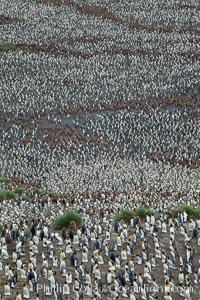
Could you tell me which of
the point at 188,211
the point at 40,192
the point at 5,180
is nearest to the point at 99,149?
the point at 5,180

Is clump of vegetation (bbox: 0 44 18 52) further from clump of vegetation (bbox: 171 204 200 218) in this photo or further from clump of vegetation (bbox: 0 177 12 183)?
clump of vegetation (bbox: 171 204 200 218)

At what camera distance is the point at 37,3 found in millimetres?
113562

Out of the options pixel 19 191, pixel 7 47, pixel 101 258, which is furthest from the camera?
pixel 7 47

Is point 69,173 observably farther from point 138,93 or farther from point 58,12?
point 58,12

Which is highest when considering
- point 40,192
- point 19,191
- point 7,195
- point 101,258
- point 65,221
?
point 40,192

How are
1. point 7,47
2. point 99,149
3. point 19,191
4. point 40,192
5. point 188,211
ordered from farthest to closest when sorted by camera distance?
point 7,47
point 99,149
point 40,192
point 19,191
point 188,211

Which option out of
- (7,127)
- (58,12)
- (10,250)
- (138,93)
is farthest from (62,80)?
(10,250)

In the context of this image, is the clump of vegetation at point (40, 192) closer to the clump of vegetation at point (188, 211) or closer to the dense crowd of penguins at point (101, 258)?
the dense crowd of penguins at point (101, 258)

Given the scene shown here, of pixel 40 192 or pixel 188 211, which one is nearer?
pixel 188 211

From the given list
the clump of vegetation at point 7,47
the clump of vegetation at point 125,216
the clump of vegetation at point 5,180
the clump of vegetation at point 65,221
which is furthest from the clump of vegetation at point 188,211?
the clump of vegetation at point 7,47

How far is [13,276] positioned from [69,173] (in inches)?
1159

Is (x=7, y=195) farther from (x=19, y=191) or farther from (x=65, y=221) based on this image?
(x=65, y=221)

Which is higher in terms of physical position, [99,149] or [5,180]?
[99,149]

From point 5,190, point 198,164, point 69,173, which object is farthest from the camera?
point 198,164
